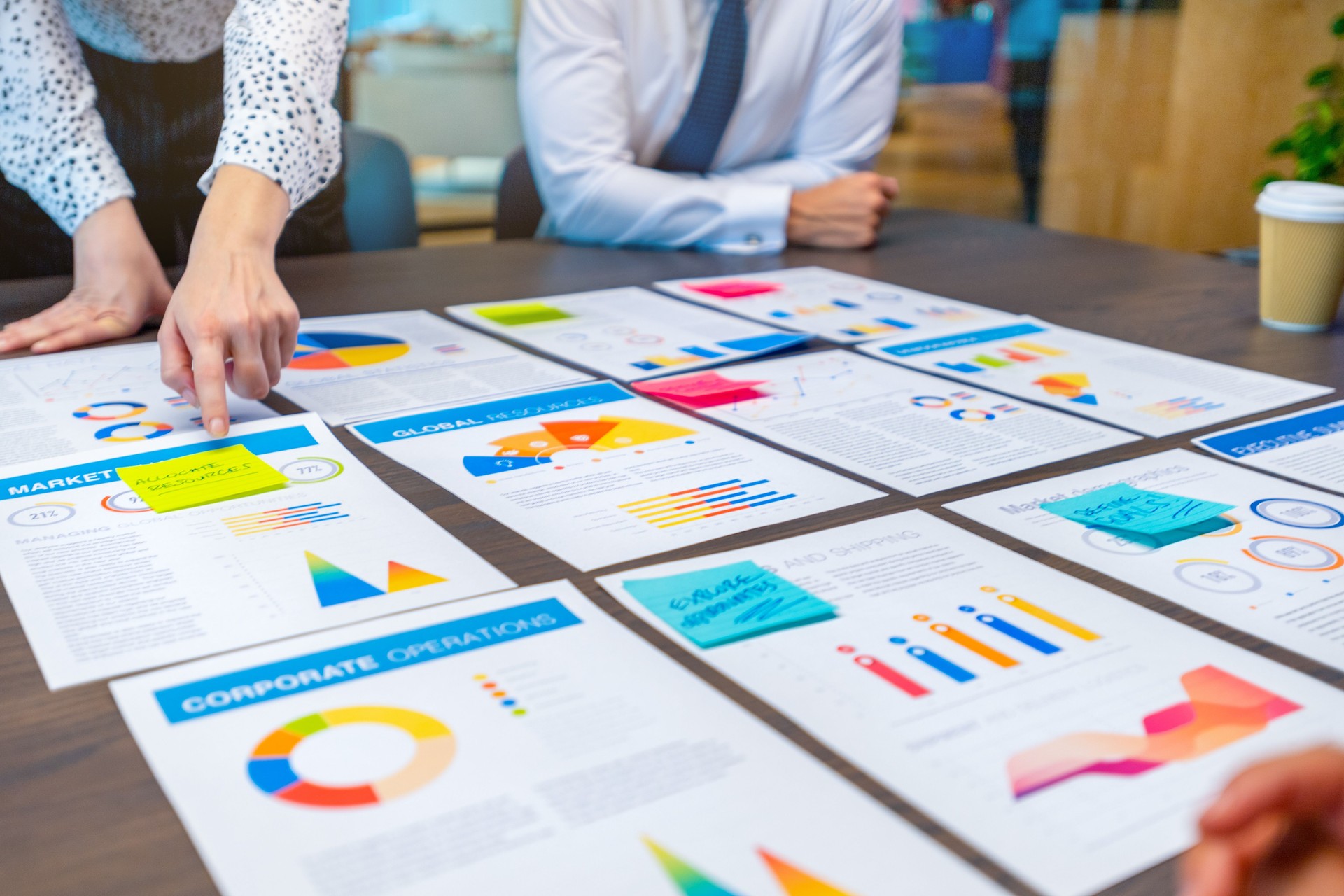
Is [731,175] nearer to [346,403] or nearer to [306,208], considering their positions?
[306,208]

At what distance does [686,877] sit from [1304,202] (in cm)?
96

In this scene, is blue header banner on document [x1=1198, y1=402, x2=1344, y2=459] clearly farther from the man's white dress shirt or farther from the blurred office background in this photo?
the blurred office background

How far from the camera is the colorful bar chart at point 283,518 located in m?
0.60

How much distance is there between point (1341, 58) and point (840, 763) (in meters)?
4.00

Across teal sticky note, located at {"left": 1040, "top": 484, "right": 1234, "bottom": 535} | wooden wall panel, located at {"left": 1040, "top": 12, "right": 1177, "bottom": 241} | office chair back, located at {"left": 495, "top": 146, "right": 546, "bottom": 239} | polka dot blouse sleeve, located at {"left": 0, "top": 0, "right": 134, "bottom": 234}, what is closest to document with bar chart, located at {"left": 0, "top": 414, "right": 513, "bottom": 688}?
teal sticky note, located at {"left": 1040, "top": 484, "right": 1234, "bottom": 535}

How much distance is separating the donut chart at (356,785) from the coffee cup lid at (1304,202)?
935 mm

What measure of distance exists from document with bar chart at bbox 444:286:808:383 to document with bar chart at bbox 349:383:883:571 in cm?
11

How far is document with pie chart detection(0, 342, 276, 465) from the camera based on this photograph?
0.73 m

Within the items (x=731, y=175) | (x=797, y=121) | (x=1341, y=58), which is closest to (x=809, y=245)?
(x=731, y=175)

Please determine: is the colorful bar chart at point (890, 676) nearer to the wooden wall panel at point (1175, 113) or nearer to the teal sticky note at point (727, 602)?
the teal sticky note at point (727, 602)

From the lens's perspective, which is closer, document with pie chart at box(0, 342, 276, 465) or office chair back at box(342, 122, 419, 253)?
document with pie chart at box(0, 342, 276, 465)

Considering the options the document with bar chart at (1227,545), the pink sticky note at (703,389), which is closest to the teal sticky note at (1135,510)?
the document with bar chart at (1227,545)

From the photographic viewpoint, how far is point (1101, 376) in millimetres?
931

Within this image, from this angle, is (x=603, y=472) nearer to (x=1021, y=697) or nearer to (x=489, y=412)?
(x=489, y=412)
